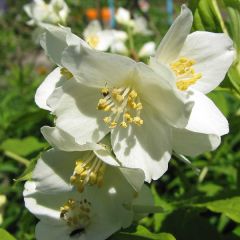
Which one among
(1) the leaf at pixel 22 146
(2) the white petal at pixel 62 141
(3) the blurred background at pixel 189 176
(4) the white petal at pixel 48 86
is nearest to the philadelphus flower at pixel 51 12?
(3) the blurred background at pixel 189 176

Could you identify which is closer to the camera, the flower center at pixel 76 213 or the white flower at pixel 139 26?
the flower center at pixel 76 213

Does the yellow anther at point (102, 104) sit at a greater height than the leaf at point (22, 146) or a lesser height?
A: greater

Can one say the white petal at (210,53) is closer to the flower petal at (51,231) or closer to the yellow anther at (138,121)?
the yellow anther at (138,121)

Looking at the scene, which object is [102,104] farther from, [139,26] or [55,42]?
[139,26]

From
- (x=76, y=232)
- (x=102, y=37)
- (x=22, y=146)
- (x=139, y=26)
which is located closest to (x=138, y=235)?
(x=76, y=232)

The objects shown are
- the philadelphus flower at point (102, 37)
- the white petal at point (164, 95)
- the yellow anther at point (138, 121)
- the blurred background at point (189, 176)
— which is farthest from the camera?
the philadelphus flower at point (102, 37)

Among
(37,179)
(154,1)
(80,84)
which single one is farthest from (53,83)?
(154,1)

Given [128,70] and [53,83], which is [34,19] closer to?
[53,83]
